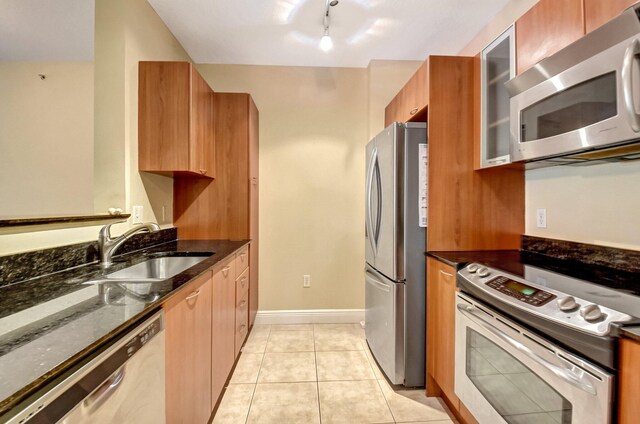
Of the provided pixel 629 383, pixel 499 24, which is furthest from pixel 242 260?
pixel 499 24

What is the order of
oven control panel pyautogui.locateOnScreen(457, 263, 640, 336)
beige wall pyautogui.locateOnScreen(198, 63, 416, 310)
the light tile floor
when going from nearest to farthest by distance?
1. oven control panel pyautogui.locateOnScreen(457, 263, 640, 336)
2. the light tile floor
3. beige wall pyautogui.locateOnScreen(198, 63, 416, 310)

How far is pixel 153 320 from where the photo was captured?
922mm

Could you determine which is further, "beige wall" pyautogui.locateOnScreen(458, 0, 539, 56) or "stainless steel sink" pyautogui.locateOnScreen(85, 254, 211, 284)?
"beige wall" pyautogui.locateOnScreen(458, 0, 539, 56)

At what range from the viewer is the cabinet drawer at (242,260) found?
6.81 ft

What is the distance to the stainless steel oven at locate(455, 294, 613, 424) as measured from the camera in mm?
789

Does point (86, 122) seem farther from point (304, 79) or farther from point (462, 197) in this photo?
point (462, 197)

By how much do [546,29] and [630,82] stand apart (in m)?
0.59

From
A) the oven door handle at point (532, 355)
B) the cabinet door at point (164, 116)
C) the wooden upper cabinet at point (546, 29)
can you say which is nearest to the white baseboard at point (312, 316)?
the oven door handle at point (532, 355)

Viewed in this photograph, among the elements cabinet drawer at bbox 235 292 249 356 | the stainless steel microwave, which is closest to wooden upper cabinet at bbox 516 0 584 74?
the stainless steel microwave

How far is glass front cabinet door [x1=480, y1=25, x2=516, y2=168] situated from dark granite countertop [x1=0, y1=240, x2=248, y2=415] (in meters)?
1.82

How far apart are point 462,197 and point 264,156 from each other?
6.60ft

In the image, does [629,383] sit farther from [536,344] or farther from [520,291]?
[520,291]

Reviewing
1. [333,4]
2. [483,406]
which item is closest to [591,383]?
[483,406]

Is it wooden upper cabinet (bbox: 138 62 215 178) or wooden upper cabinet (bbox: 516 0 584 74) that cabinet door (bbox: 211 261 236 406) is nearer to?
wooden upper cabinet (bbox: 138 62 215 178)
